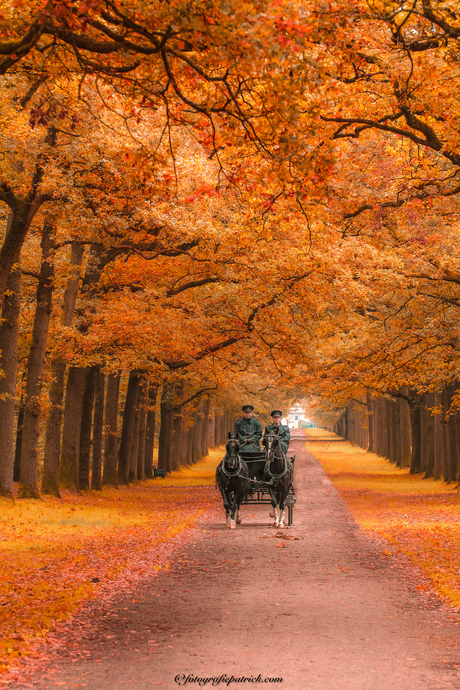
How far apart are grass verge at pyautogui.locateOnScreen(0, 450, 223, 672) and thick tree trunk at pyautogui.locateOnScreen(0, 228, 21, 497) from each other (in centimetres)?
83

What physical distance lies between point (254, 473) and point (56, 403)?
31.1 ft

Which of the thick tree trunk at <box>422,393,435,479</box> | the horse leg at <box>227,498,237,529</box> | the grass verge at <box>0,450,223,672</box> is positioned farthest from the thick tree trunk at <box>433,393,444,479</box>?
the horse leg at <box>227,498,237,529</box>

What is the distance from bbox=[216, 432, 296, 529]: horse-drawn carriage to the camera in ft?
49.4

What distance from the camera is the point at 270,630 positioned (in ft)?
23.5

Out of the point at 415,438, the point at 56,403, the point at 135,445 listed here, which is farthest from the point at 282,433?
the point at 415,438

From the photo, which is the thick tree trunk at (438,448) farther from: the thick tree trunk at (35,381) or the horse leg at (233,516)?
the thick tree trunk at (35,381)

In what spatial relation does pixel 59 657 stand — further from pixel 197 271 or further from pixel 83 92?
pixel 197 271

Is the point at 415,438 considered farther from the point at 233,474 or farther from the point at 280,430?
the point at 233,474

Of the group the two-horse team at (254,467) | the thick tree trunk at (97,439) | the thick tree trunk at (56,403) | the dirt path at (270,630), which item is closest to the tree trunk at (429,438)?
the thick tree trunk at (97,439)

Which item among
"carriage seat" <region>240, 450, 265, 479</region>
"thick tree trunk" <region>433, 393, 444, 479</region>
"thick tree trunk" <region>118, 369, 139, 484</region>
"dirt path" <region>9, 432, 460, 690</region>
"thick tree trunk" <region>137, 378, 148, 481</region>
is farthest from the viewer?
"thick tree trunk" <region>137, 378, 148, 481</region>

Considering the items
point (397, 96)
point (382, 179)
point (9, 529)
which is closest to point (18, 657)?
point (9, 529)

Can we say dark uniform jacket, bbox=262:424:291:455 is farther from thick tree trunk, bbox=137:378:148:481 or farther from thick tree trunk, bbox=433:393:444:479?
thick tree trunk, bbox=433:393:444:479

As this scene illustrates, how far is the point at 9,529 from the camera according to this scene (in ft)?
50.9

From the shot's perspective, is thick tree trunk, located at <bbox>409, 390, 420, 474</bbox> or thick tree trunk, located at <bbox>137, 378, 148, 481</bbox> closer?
thick tree trunk, located at <bbox>137, 378, 148, 481</bbox>
